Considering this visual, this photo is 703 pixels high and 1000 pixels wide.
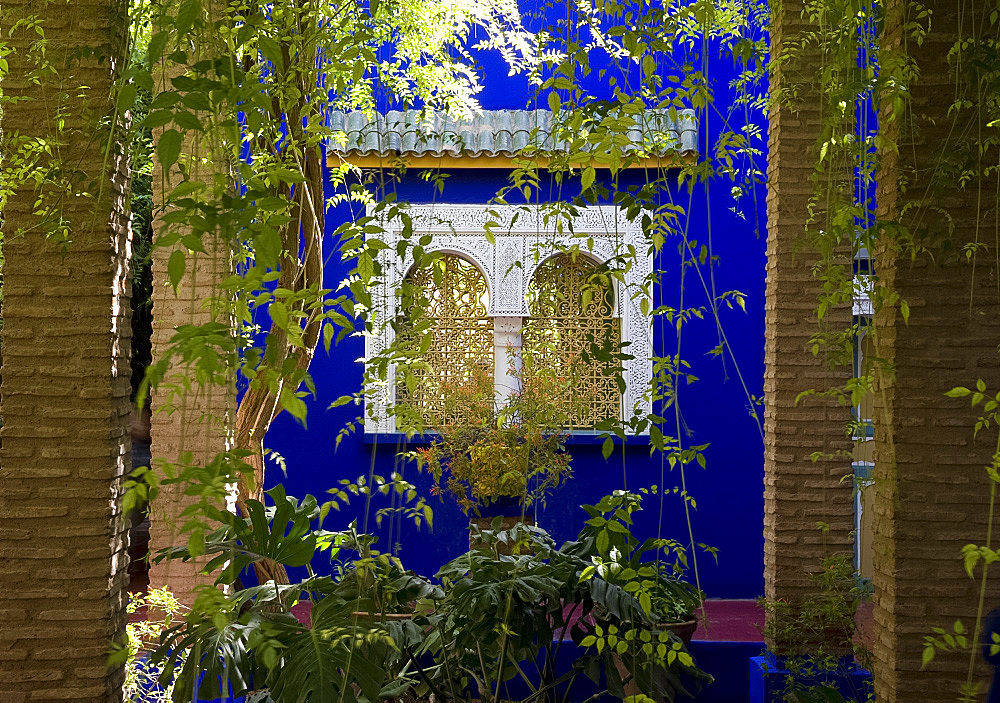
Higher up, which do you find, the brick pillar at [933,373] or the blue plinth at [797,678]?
the brick pillar at [933,373]

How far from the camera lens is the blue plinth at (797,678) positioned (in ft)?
12.3

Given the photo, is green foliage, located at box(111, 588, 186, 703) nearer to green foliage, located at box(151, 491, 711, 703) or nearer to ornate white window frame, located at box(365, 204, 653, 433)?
green foliage, located at box(151, 491, 711, 703)

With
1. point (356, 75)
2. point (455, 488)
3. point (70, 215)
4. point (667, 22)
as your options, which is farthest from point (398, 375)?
point (455, 488)

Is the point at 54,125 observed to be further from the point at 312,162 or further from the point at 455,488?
the point at 455,488

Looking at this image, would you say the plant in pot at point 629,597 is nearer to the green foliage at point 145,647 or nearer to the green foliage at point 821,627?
the green foliage at point 821,627

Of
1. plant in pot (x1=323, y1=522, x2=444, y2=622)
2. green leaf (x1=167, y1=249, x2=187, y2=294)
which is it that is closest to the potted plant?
plant in pot (x1=323, y1=522, x2=444, y2=622)

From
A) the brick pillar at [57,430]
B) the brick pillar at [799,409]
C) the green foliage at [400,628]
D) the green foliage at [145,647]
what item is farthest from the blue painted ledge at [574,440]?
the brick pillar at [57,430]

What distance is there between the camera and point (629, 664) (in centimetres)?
262

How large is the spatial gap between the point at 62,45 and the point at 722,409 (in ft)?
19.1

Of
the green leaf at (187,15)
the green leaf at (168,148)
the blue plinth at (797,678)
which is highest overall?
the green leaf at (187,15)

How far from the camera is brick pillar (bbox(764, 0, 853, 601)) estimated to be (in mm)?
3990

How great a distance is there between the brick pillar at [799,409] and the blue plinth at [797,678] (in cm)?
31

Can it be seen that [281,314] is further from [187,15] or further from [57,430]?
[57,430]

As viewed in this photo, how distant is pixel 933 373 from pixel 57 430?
2369 millimetres
